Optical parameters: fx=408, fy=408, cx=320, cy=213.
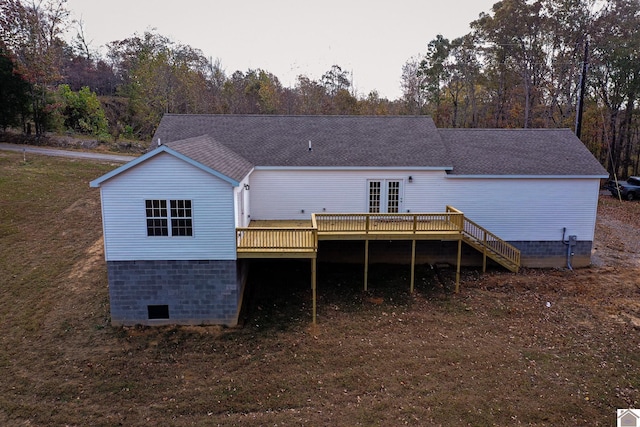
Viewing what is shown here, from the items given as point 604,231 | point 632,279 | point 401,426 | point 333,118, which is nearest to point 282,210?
point 333,118

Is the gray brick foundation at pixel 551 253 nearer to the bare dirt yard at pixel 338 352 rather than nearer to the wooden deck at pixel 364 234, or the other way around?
the bare dirt yard at pixel 338 352

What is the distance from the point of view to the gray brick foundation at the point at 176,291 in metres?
12.5

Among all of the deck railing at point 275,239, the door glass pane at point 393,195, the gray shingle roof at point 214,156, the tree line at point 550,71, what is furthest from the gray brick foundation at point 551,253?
the tree line at point 550,71

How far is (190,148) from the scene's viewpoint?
1307 cm

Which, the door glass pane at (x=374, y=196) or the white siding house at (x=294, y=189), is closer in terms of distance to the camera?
the white siding house at (x=294, y=189)

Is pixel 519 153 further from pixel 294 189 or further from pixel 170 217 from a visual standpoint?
pixel 170 217

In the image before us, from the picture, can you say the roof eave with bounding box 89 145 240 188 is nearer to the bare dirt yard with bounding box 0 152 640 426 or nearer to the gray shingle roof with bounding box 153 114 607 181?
the gray shingle roof with bounding box 153 114 607 181

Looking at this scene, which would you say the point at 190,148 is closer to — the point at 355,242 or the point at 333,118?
the point at 355,242

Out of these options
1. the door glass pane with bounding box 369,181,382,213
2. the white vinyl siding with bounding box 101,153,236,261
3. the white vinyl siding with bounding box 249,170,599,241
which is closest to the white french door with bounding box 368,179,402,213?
the door glass pane with bounding box 369,181,382,213

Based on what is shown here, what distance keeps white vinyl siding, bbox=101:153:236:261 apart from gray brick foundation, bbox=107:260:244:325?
32 cm

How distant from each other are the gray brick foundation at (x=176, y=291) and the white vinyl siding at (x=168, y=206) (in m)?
0.32

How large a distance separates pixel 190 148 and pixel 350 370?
326 inches

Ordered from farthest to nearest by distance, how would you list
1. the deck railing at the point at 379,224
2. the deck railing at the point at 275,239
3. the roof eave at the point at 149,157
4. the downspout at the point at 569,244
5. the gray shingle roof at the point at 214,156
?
the downspout at the point at 569,244, the deck railing at the point at 379,224, the deck railing at the point at 275,239, the gray shingle roof at the point at 214,156, the roof eave at the point at 149,157

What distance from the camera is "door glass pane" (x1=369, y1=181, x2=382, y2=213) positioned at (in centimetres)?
1684
